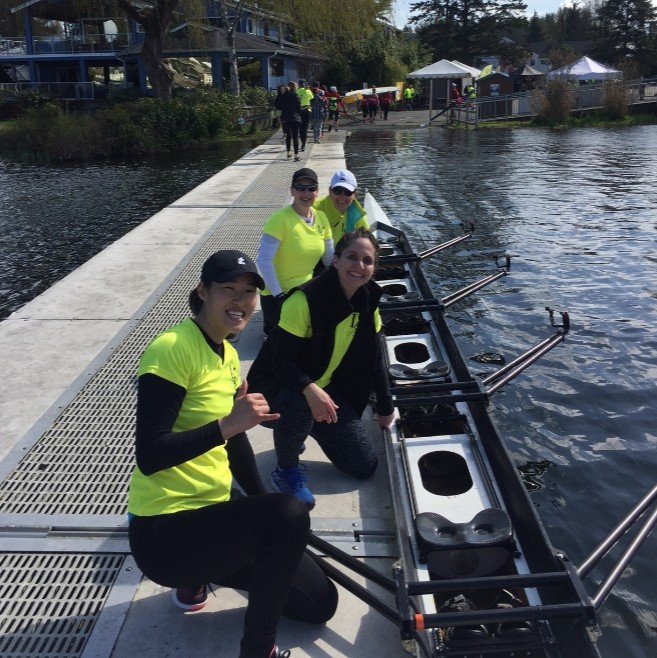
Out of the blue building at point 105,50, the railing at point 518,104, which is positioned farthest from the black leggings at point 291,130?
the blue building at point 105,50

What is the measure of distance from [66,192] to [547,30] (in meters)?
121

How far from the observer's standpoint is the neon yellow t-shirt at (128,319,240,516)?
282cm

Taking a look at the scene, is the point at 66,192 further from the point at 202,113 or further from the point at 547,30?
the point at 547,30

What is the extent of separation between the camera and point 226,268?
294cm

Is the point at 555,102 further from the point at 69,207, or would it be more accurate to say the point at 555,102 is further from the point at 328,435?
the point at 328,435

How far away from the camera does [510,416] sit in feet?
21.5

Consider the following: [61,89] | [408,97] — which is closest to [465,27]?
[408,97]

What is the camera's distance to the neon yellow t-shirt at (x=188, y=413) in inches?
111

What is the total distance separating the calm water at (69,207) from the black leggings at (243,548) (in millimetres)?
8019

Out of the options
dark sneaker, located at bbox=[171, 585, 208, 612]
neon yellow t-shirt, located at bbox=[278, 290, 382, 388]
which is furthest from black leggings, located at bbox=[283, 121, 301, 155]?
dark sneaker, located at bbox=[171, 585, 208, 612]

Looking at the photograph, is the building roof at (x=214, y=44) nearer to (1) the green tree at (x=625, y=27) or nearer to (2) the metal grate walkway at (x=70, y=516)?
(2) the metal grate walkway at (x=70, y=516)

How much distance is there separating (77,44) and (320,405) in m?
45.2

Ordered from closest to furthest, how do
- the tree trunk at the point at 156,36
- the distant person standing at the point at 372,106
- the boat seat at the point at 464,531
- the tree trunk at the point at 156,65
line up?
the boat seat at the point at 464,531
the tree trunk at the point at 156,36
the tree trunk at the point at 156,65
the distant person standing at the point at 372,106

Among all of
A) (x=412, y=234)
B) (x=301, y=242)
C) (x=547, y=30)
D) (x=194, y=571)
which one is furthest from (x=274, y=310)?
(x=547, y=30)
